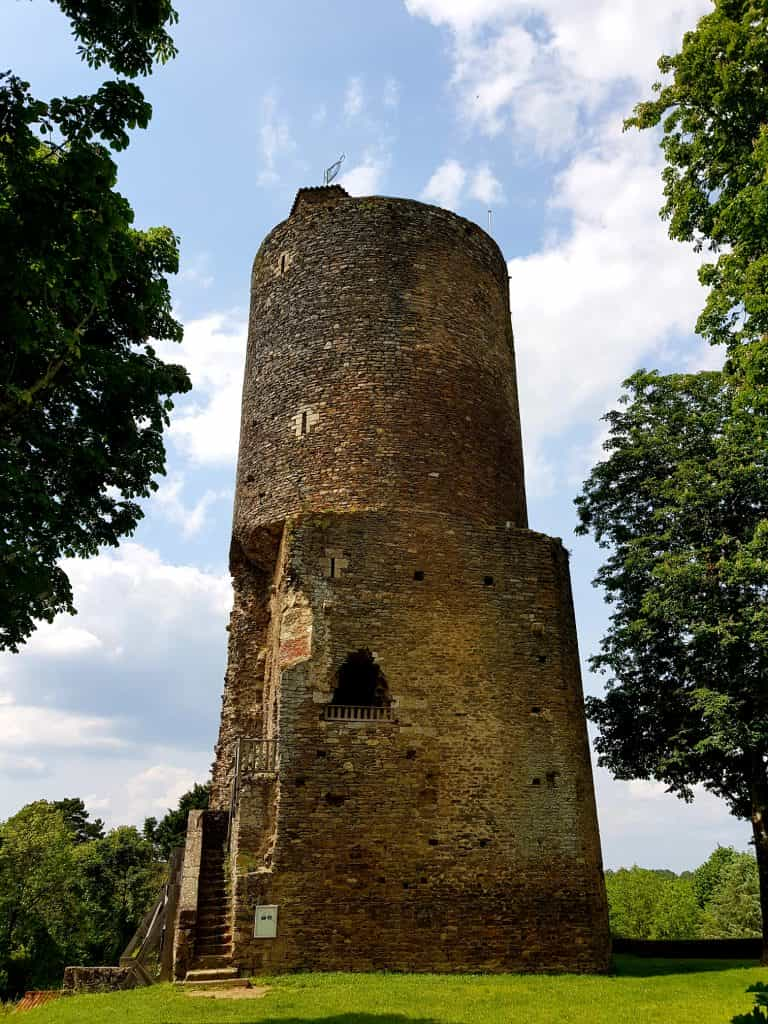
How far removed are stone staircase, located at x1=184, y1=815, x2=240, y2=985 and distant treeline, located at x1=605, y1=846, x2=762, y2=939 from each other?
3360 centimetres

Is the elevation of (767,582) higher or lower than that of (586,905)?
higher

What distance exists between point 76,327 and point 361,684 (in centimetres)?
789

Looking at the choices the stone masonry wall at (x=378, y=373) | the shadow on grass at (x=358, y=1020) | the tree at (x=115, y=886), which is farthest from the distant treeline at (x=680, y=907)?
the shadow on grass at (x=358, y=1020)

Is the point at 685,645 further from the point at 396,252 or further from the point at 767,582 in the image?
the point at 396,252

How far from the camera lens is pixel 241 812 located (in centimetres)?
1302

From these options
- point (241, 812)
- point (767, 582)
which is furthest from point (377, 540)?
point (767, 582)

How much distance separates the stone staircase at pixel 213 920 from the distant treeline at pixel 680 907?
110 ft

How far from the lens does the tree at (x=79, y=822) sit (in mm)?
50312

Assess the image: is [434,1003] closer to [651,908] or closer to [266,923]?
[266,923]

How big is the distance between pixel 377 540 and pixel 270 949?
270 inches

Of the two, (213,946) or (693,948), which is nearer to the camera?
(213,946)

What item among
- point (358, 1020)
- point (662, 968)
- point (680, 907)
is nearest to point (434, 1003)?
point (358, 1020)

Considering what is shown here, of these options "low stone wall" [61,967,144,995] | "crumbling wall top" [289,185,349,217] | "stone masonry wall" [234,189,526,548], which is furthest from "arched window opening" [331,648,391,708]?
"crumbling wall top" [289,185,349,217]

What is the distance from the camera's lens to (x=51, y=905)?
112ft
